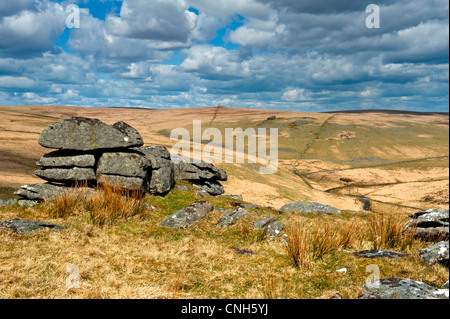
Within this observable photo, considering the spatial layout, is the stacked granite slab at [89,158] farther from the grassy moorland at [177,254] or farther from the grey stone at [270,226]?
the grey stone at [270,226]

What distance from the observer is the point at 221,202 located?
21.0 m

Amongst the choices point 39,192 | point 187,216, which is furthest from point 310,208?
point 39,192

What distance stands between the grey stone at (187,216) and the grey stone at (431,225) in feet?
31.5

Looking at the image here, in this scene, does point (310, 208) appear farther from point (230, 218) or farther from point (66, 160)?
point (66, 160)

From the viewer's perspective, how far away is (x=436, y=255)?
8922 millimetres

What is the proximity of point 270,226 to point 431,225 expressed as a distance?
276 inches

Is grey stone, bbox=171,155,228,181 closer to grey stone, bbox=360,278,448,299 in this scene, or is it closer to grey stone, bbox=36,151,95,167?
grey stone, bbox=36,151,95,167

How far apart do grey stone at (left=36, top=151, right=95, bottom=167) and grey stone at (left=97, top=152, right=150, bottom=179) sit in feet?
2.15

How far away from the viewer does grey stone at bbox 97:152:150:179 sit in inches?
706

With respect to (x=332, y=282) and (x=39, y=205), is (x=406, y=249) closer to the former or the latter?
(x=332, y=282)

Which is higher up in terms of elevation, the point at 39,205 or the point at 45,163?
the point at 45,163
